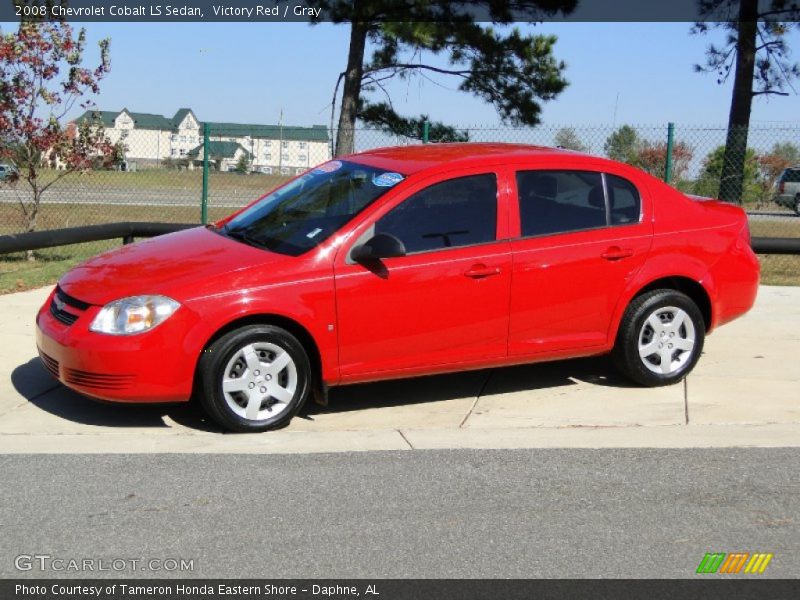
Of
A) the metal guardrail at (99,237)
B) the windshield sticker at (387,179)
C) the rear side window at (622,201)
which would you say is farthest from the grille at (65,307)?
the metal guardrail at (99,237)

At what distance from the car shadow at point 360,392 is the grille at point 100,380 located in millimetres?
456

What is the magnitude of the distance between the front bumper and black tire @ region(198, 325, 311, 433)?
14 centimetres

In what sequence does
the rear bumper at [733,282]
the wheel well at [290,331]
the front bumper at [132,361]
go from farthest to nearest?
the rear bumper at [733,282] < the wheel well at [290,331] < the front bumper at [132,361]

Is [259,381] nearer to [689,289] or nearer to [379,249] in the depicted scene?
[379,249]

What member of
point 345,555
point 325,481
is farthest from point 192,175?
point 345,555

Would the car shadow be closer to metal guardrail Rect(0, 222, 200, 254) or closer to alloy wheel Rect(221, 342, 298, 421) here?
alloy wheel Rect(221, 342, 298, 421)

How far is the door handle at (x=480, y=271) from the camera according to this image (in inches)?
243

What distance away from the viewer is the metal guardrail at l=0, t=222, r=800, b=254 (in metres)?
10.1

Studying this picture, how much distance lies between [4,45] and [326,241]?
32.1 feet

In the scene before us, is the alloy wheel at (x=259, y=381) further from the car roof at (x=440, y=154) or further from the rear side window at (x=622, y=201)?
the rear side window at (x=622, y=201)

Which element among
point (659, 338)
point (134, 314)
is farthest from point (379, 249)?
point (659, 338)

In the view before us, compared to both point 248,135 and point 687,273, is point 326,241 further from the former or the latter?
point 248,135
